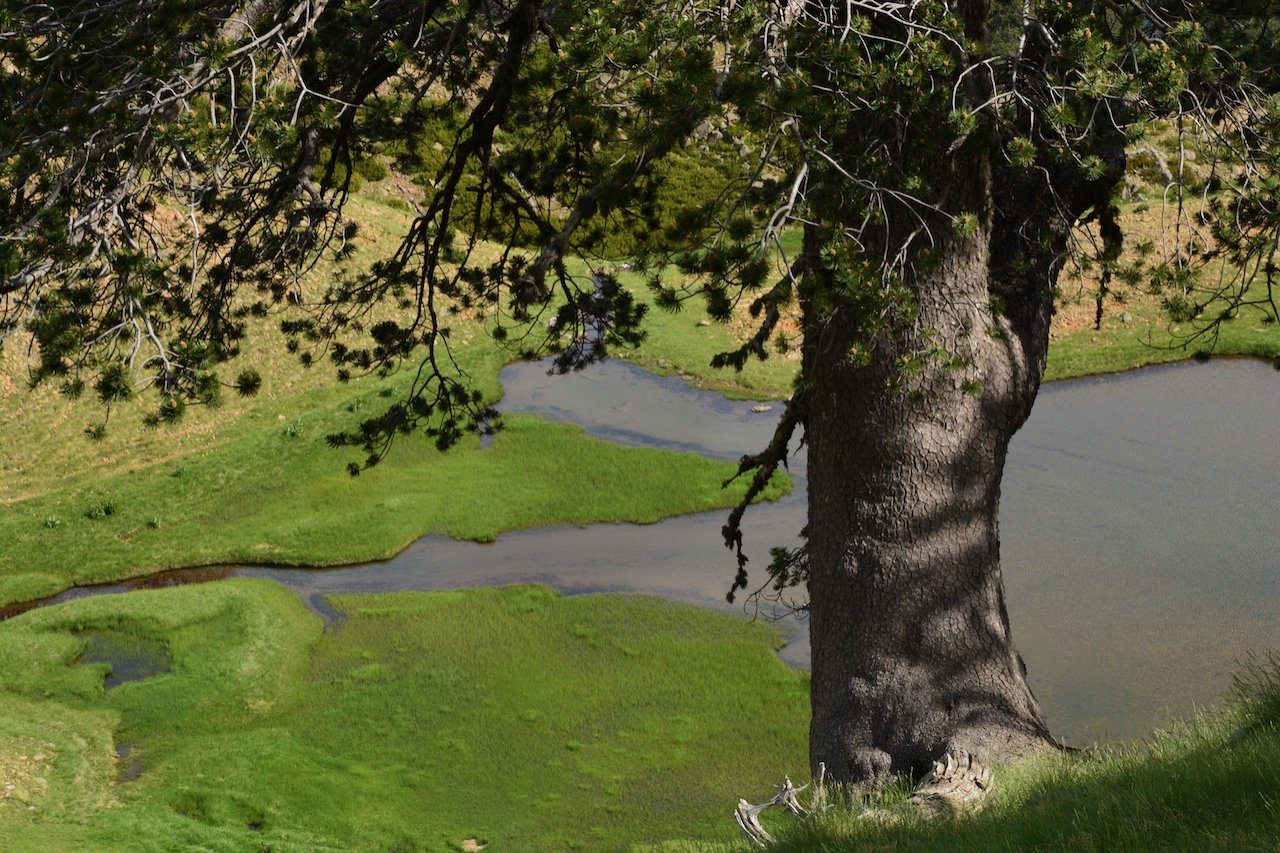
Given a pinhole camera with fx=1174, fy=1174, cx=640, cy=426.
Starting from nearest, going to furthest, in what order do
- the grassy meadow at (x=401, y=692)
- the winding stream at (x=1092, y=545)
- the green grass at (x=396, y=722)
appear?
the grassy meadow at (x=401, y=692) → the green grass at (x=396, y=722) → the winding stream at (x=1092, y=545)

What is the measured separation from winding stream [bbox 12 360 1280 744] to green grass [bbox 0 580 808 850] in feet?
2.57

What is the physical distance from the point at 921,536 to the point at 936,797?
4.21ft

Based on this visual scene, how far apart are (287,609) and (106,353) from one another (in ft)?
21.0

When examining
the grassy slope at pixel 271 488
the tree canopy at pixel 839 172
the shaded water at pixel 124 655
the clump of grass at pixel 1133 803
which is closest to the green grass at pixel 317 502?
the grassy slope at pixel 271 488

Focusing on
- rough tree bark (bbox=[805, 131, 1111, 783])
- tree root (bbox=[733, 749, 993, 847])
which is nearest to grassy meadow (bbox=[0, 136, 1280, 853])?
tree root (bbox=[733, 749, 993, 847])

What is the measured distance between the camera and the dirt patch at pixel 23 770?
8414mm

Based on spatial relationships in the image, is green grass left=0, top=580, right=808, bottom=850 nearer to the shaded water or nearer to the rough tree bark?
the shaded water

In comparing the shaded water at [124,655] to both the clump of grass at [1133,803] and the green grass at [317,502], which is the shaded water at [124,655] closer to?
the green grass at [317,502]

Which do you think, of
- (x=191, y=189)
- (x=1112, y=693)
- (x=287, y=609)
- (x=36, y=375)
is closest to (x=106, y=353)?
(x=36, y=375)

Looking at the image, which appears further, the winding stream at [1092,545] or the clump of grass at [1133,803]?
the winding stream at [1092,545]

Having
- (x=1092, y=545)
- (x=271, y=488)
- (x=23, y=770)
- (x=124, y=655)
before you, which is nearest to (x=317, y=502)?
(x=271, y=488)

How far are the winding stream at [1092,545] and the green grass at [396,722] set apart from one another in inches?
30.9

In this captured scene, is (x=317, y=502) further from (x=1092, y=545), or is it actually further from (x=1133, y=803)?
(x=1133, y=803)

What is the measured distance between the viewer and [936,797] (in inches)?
205
